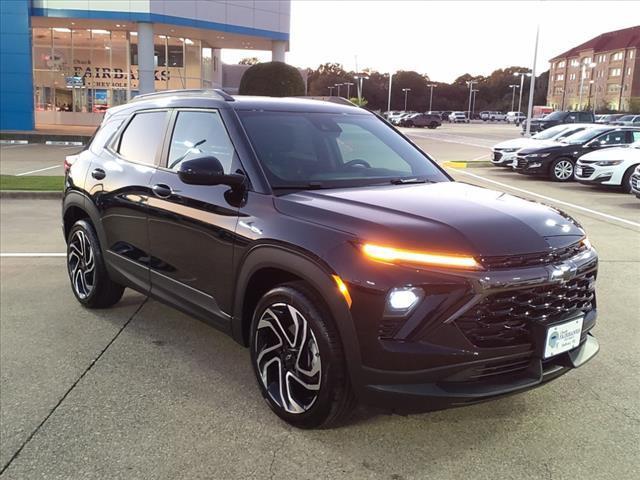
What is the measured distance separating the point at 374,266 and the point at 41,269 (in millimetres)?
5173

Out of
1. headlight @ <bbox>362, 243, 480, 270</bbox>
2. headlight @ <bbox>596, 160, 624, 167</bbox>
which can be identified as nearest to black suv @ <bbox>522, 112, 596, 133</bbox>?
headlight @ <bbox>596, 160, 624, 167</bbox>

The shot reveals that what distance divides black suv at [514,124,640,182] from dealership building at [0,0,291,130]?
21.1m

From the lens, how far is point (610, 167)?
13625 millimetres

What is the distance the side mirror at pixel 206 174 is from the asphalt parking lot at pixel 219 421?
4.35 feet

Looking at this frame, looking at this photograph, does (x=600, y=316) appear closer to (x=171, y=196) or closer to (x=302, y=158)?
(x=302, y=158)

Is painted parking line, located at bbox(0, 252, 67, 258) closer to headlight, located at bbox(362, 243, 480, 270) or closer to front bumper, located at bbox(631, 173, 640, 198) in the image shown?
headlight, located at bbox(362, 243, 480, 270)

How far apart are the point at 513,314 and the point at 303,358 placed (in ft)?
3.63

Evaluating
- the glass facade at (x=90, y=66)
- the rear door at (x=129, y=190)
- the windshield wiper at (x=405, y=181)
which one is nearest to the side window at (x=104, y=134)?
the rear door at (x=129, y=190)

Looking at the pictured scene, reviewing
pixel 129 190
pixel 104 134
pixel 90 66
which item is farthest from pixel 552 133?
pixel 90 66

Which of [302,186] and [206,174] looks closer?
[206,174]

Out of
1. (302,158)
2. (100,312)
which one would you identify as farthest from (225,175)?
(100,312)

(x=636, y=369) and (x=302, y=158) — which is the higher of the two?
(x=302, y=158)

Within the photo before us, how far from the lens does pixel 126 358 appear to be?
4.32 m

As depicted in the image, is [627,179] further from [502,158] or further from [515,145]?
[515,145]
